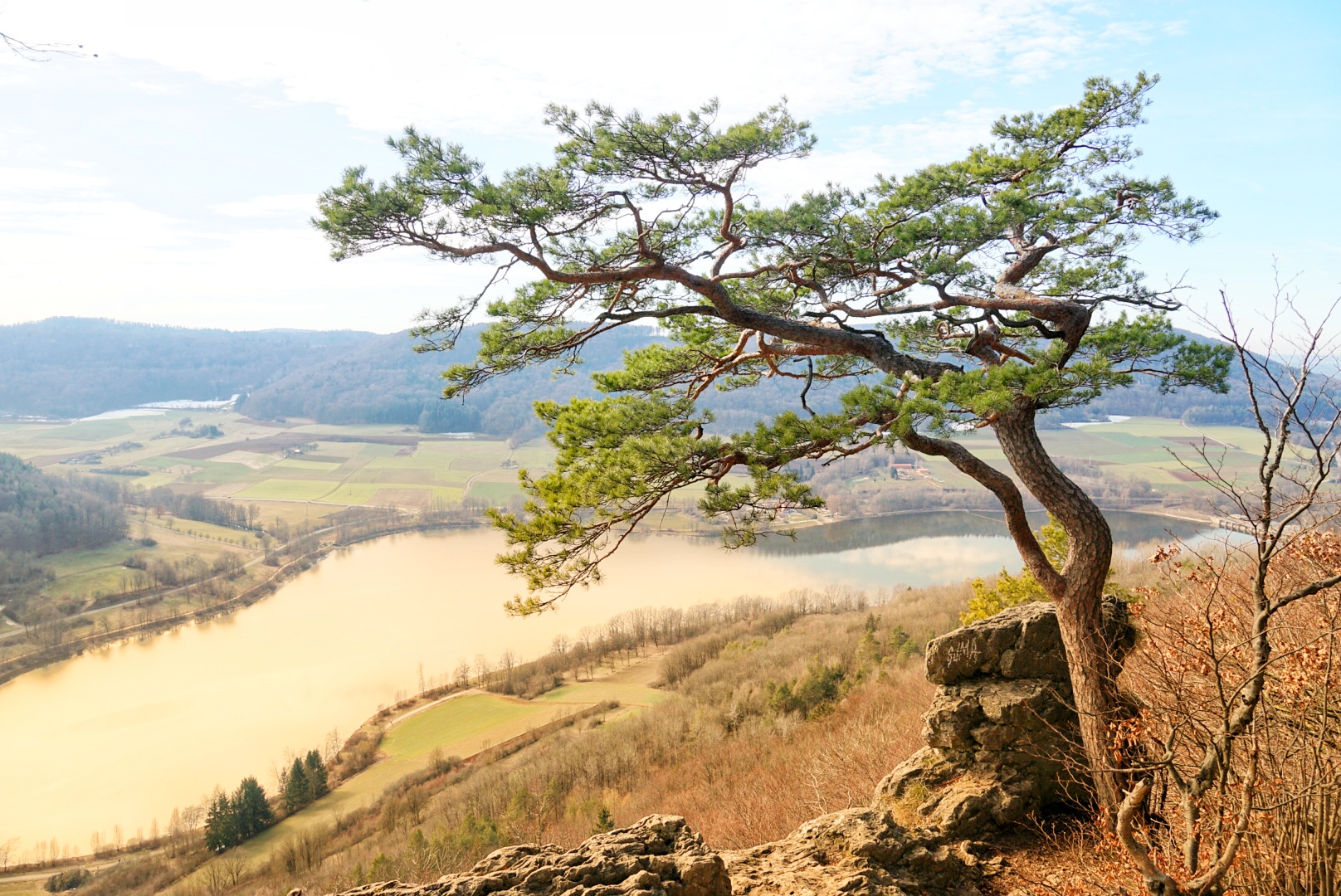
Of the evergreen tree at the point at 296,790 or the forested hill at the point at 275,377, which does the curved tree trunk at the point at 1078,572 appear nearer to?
the evergreen tree at the point at 296,790

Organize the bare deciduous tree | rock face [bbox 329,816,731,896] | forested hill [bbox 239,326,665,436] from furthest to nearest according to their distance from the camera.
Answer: forested hill [bbox 239,326,665,436] < rock face [bbox 329,816,731,896] < the bare deciduous tree

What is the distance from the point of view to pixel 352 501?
227 feet

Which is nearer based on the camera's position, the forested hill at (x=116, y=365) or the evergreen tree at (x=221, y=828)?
the evergreen tree at (x=221, y=828)

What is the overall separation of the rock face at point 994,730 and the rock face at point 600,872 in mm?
2330

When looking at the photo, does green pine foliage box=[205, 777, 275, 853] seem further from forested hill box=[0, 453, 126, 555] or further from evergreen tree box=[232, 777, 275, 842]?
forested hill box=[0, 453, 126, 555]

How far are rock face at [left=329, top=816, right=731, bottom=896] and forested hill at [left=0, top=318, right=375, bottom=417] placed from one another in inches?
5790

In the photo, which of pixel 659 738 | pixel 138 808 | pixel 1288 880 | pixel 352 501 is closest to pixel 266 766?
pixel 138 808

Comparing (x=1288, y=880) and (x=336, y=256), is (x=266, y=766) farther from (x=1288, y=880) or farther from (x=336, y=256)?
(x=1288, y=880)

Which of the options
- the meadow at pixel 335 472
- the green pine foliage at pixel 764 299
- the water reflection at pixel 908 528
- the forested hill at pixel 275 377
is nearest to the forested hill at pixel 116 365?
the forested hill at pixel 275 377

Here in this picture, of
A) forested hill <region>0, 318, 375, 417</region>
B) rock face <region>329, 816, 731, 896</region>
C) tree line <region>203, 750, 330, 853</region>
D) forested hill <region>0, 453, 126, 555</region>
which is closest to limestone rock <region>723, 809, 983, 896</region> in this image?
rock face <region>329, 816, 731, 896</region>

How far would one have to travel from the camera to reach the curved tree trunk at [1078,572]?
4.91 meters

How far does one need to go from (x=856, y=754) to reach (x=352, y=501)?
2647 inches

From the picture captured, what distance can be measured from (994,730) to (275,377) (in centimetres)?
14923

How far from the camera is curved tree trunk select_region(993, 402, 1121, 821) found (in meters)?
4.91
